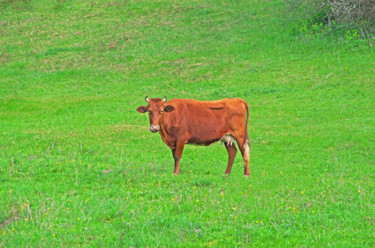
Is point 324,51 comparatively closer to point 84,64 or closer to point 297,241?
point 84,64

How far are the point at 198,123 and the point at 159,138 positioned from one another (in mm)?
6676

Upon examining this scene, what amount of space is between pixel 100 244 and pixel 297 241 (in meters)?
3.24

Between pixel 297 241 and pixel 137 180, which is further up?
pixel 297 241

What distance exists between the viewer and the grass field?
8.93 metres

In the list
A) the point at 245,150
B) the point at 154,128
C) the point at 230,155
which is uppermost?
the point at 154,128

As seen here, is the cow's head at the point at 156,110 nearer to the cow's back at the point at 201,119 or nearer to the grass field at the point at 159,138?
the cow's back at the point at 201,119

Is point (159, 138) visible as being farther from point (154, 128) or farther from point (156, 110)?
point (154, 128)

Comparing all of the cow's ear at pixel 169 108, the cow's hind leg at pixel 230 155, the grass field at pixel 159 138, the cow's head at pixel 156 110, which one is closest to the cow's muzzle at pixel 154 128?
the cow's head at pixel 156 110

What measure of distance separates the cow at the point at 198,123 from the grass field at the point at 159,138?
0.84 metres

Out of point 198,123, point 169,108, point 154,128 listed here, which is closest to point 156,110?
point 169,108

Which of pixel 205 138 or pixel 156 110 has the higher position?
pixel 156 110

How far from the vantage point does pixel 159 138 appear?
2014 cm

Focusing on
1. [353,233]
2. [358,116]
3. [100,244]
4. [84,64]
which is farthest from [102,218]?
[84,64]

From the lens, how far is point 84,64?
38.1m
